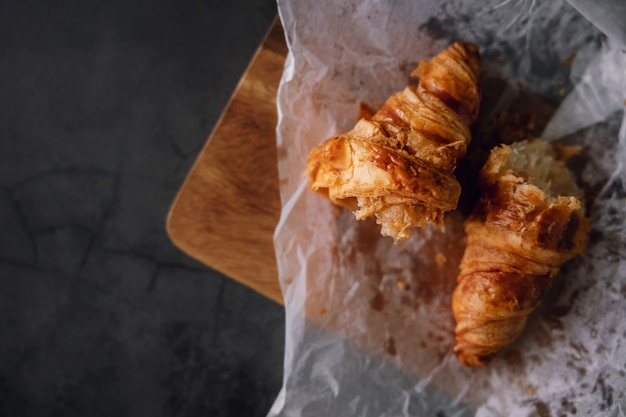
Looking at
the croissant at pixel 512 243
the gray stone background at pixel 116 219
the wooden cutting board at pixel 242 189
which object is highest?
the croissant at pixel 512 243

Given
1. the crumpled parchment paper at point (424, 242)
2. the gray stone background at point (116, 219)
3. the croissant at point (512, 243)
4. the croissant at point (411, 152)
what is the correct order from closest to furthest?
the croissant at point (411, 152) < the croissant at point (512, 243) < the crumpled parchment paper at point (424, 242) < the gray stone background at point (116, 219)

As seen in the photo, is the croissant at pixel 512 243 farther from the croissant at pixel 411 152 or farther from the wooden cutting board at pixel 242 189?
the wooden cutting board at pixel 242 189

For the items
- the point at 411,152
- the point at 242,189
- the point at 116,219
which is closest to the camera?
the point at 411,152

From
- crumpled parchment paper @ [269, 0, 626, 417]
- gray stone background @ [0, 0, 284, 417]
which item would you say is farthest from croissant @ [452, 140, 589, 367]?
gray stone background @ [0, 0, 284, 417]

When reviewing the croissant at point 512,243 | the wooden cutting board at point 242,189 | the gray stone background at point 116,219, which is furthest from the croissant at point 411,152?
the gray stone background at point 116,219

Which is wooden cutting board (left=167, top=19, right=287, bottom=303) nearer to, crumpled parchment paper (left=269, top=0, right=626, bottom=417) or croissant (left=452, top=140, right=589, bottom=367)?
crumpled parchment paper (left=269, top=0, right=626, bottom=417)

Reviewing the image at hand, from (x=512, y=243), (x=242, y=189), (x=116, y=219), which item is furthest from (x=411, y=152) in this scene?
(x=116, y=219)

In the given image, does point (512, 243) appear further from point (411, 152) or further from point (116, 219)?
point (116, 219)
